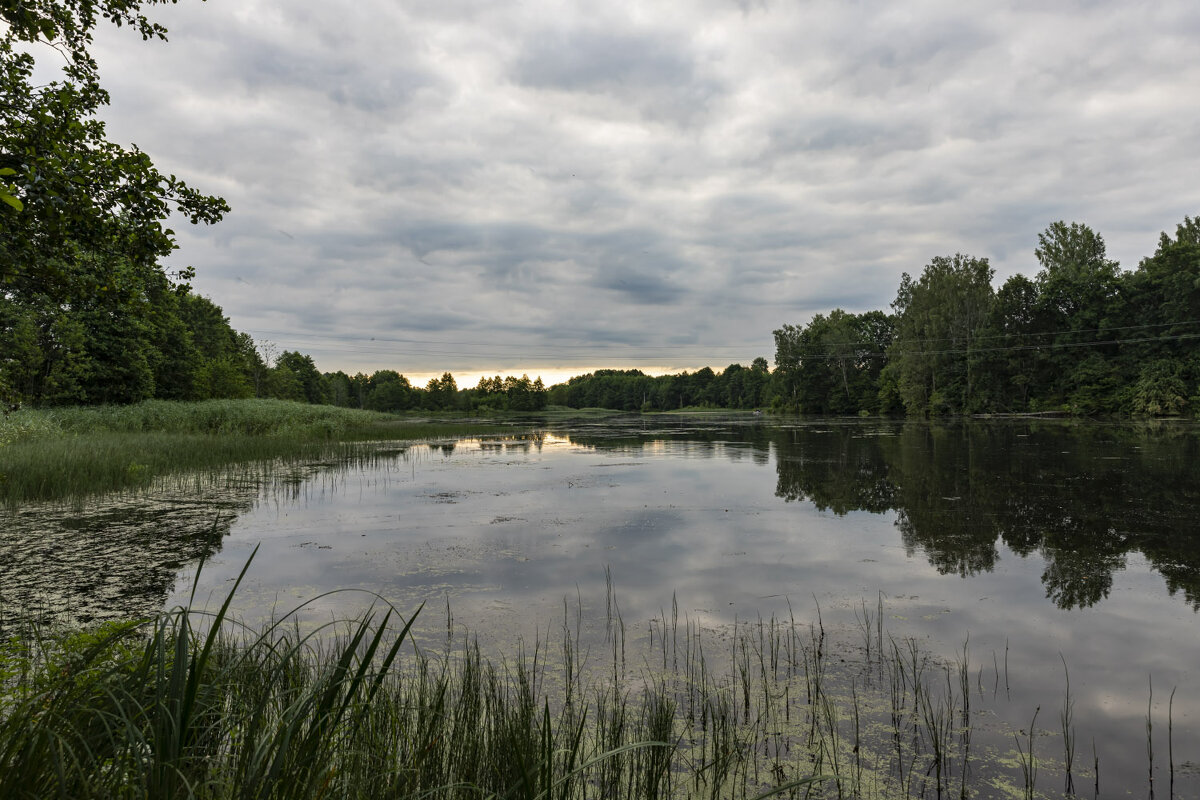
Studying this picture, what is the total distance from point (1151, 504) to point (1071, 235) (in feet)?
183

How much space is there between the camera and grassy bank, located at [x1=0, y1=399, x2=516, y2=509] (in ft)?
39.9

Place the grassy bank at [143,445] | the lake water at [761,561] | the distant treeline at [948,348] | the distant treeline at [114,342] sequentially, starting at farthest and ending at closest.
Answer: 1. the distant treeline at [948,348]
2. the grassy bank at [143,445]
3. the distant treeline at [114,342]
4. the lake water at [761,561]

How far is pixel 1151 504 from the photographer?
10.8 meters

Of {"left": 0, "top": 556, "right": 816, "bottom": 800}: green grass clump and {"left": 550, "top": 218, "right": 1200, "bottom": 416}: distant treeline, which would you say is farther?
{"left": 550, "top": 218, "right": 1200, "bottom": 416}: distant treeline

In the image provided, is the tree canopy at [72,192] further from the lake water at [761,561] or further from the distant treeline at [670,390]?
the distant treeline at [670,390]

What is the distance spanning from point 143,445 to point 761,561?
57.6 feet

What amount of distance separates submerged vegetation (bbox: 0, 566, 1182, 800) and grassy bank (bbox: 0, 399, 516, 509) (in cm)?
970

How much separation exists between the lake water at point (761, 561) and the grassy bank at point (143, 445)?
77.5 inches

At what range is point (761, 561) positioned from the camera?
796cm

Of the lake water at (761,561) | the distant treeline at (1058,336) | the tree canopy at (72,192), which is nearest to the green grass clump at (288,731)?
the lake water at (761,561)

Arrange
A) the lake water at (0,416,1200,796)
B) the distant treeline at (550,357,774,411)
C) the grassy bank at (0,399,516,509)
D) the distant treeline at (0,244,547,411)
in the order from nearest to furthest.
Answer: the lake water at (0,416,1200,796), the distant treeline at (0,244,547,411), the grassy bank at (0,399,516,509), the distant treeline at (550,357,774,411)

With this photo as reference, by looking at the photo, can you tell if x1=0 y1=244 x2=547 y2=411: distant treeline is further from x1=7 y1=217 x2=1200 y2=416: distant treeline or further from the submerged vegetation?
the submerged vegetation

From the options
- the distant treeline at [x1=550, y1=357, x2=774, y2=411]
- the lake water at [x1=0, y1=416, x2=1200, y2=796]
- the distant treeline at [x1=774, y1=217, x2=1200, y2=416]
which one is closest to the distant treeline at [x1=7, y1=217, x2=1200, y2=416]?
the distant treeline at [x1=774, y1=217, x2=1200, y2=416]

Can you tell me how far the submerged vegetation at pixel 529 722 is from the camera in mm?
2078
